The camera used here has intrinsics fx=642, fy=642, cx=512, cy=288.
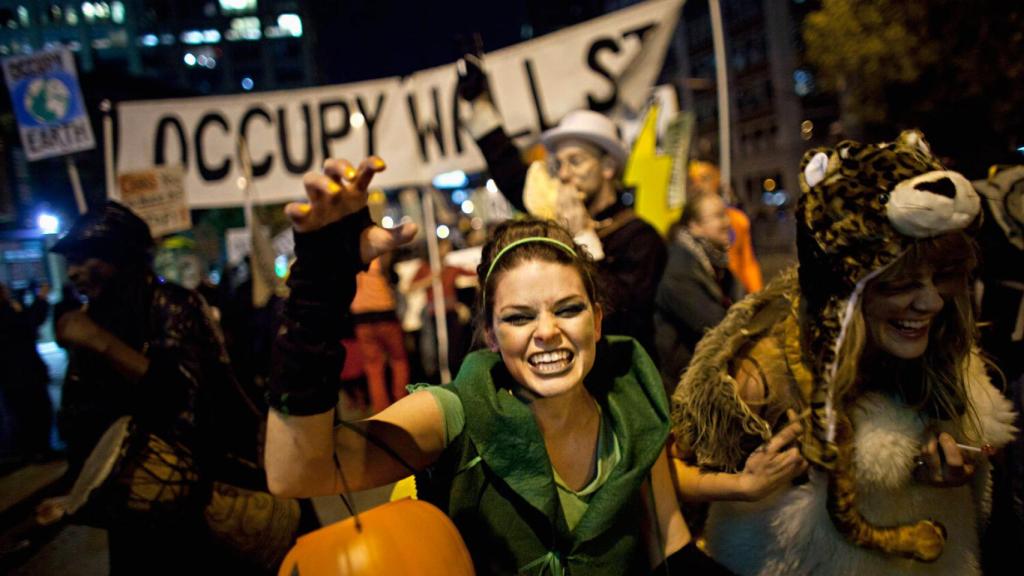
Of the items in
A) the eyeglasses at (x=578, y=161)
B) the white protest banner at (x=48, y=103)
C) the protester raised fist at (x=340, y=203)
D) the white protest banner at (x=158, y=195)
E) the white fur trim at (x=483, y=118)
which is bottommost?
the protester raised fist at (x=340, y=203)

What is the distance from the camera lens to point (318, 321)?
1.24 meters

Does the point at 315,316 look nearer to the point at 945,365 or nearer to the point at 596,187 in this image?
the point at 945,365

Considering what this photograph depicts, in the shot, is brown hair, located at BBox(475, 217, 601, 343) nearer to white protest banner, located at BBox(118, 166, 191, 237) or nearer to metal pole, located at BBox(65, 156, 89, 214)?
metal pole, located at BBox(65, 156, 89, 214)

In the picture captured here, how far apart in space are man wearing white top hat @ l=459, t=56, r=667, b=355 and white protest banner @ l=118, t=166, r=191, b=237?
3.49 metres

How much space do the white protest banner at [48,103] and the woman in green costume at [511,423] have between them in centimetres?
567

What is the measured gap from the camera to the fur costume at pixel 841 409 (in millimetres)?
1648

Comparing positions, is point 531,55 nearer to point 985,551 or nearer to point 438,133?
point 438,133

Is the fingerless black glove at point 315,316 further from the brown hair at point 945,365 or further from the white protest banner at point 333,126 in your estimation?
the white protest banner at point 333,126

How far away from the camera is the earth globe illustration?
5.81 meters

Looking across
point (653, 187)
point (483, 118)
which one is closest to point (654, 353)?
point (483, 118)

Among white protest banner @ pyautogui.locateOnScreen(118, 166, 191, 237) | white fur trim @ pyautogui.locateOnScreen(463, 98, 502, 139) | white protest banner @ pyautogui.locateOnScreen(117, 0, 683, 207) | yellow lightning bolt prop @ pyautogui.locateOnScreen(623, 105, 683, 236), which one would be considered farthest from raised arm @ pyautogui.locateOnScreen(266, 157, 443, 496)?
yellow lightning bolt prop @ pyautogui.locateOnScreen(623, 105, 683, 236)

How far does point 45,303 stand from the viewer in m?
9.46

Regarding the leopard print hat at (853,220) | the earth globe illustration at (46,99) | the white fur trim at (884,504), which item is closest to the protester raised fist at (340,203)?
the leopard print hat at (853,220)

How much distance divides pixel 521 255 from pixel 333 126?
15.1 feet
